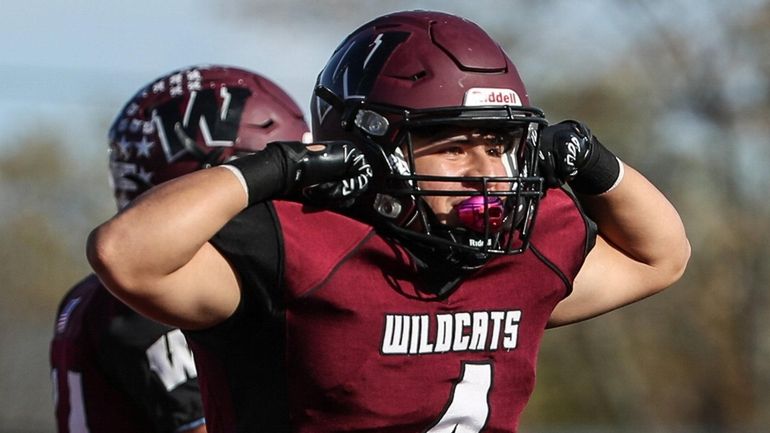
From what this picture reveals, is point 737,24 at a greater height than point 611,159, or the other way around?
point 611,159

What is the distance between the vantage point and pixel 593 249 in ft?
11.2

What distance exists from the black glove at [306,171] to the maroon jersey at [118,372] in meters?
0.85

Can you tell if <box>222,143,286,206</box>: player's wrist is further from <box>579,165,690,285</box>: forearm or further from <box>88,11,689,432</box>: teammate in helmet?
<box>579,165,690,285</box>: forearm

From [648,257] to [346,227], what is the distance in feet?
2.98

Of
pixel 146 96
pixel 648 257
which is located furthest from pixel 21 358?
pixel 648 257

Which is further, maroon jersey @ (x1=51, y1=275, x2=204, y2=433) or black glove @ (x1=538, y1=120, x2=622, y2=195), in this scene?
maroon jersey @ (x1=51, y1=275, x2=204, y2=433)

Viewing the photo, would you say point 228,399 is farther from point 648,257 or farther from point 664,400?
point 664,400

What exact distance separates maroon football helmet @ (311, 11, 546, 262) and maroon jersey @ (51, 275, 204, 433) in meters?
0.81

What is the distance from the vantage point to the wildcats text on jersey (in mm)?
2902

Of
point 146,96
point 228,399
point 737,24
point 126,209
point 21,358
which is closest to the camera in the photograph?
point 126,209

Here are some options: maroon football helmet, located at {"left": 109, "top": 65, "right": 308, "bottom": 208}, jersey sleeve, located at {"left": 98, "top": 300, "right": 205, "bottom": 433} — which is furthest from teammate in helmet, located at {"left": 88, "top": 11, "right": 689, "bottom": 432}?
maroon football helmet, located at {"left": 109, "top": 65, "right": 308, "bottom": 208}

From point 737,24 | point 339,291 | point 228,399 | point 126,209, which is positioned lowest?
point 737,24

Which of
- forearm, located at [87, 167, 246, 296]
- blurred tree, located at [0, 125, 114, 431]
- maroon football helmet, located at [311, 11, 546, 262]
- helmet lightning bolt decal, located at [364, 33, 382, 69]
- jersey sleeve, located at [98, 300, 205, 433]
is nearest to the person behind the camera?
forearm, located at [87, 167, 246, 296]

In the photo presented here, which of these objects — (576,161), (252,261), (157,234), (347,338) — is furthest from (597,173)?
(157,234)
